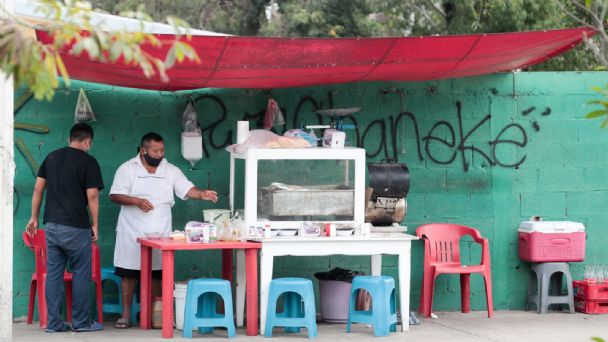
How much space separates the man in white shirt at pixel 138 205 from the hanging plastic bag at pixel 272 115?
839 mm

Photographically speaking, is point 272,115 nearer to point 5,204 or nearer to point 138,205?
point 138,205

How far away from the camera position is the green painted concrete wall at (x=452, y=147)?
9.20m

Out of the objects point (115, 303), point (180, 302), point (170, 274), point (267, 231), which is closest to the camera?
point (170, 274)

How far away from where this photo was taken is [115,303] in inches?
356

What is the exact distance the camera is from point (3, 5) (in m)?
6.75

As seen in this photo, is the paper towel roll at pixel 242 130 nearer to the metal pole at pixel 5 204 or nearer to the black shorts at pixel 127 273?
the black shorts at pixel 127 273

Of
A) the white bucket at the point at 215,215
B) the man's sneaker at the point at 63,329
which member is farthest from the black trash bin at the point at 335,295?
the man's sneaker at the point at 63,329

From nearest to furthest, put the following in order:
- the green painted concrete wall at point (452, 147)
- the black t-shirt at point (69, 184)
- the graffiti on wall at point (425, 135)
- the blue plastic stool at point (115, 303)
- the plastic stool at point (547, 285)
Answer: the black t-shirt at point (69, 184), the blue plastic stool at point (115, 303), the green painted concrete wall at point (452, 147), the graffiti on wall at point (425, 135), the plastic stool at point (547, 285)

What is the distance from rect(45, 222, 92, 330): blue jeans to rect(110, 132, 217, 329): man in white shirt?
40cm

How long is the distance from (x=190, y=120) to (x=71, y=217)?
1.38 meters

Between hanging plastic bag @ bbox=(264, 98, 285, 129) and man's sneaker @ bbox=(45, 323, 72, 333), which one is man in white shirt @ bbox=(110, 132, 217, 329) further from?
hanging plastic bag @ bbox=(264, 98, 285, 129)

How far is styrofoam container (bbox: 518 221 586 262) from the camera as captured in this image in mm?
9453

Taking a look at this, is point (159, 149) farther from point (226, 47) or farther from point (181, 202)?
point (226, 47)

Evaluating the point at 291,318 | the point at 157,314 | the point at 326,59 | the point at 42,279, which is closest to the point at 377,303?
the point at 291,318
